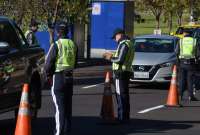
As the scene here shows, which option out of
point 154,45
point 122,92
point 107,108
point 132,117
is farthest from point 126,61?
point 154,45

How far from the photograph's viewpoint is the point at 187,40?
60.7ft

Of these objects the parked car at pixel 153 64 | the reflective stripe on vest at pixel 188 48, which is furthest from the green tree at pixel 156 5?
the reflective stripe on vest at pixel 188 48

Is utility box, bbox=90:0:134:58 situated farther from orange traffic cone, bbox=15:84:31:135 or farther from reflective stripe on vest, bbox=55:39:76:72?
orange traffic cone, bbox=15:84:31:135

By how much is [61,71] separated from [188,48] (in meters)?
7.75

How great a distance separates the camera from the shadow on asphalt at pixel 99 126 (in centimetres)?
1259

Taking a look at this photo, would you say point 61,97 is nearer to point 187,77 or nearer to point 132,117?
point 132,117

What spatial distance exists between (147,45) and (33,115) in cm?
1043

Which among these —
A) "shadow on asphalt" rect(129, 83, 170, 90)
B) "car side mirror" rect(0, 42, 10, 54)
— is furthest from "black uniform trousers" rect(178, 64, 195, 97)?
"car side mirror" rect(0, 42, 10, 54)


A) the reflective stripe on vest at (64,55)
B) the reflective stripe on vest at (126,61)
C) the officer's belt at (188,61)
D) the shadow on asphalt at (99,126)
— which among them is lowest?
the shadow on asphalt at (99,126)

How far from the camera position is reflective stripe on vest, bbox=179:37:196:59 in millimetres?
18453

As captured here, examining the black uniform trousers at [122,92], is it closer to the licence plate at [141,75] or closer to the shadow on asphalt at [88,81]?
the licence plate at [141,75]

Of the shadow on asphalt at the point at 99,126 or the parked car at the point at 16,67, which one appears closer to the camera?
the parked car at the point at 16,67

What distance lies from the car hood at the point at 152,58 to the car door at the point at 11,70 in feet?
29.4

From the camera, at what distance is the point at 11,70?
1180 centimetres
